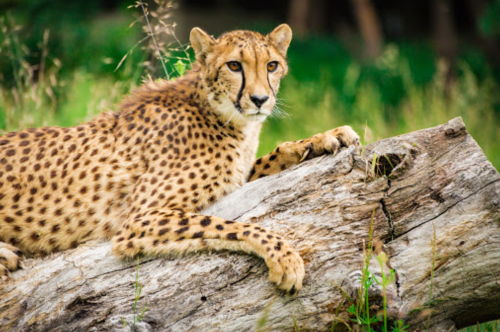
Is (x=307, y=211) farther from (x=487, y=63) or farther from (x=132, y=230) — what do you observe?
(x=487, y=63)

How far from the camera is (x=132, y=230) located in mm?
3016

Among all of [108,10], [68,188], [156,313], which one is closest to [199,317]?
[156,313]

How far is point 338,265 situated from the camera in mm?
2686

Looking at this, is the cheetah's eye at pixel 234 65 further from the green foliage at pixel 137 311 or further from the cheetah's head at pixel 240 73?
the green foliage at pixel 137 311

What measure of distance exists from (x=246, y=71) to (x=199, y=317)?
137 cm

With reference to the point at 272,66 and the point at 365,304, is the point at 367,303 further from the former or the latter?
the point at 272,66

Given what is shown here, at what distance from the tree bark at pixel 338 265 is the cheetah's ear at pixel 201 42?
1049mm

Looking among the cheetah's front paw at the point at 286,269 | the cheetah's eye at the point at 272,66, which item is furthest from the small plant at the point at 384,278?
the cheetah's eye at the point at 272,66

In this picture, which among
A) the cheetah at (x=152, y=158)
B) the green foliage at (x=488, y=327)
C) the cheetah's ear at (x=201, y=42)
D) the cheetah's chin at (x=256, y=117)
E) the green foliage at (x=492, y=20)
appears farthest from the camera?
the green foliage at (x=492, y=20)

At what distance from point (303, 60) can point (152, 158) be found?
812 centimetres

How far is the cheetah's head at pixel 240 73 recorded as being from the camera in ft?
10.7

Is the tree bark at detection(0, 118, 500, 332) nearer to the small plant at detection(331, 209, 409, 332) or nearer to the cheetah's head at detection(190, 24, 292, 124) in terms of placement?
the small plant at detection(331, 209, 409, 332)

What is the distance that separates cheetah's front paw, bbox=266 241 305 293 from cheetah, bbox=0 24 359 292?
0.48 metres

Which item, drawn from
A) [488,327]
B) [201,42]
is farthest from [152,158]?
[488,327]
